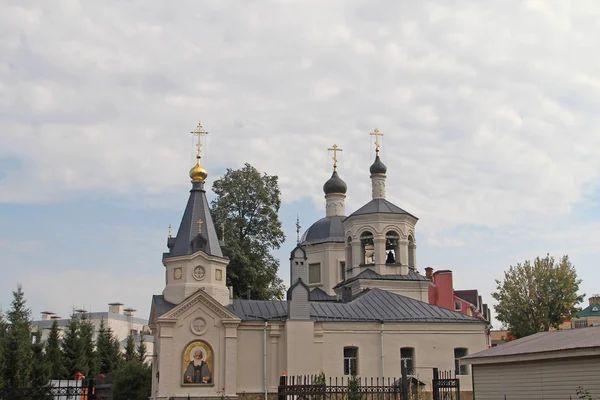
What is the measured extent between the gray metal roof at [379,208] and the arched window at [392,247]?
1.08 metres

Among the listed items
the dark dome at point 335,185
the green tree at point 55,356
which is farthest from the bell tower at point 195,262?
the dark dome at point 335,185

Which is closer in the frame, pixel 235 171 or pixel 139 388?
pixel 139 388

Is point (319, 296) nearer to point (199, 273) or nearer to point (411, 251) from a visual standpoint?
point (411, 251)

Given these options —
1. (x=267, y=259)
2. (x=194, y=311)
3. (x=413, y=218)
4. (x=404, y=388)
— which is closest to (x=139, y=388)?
(x=194, y=311)

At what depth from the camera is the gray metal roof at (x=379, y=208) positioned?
1383 inches

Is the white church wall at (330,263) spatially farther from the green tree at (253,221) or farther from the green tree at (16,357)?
the green tree at (16,357)

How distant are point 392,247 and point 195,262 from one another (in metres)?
10.8

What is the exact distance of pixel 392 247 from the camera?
116ft

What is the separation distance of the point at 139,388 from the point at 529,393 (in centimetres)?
2002

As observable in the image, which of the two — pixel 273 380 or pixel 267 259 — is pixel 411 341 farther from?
pixel 267 259

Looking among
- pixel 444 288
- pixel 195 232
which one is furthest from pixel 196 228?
pixel 444 288

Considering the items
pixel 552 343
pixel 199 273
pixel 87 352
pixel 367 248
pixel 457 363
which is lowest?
pixel 457 363

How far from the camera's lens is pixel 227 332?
2830cm

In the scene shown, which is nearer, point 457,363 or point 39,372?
point 457,363
